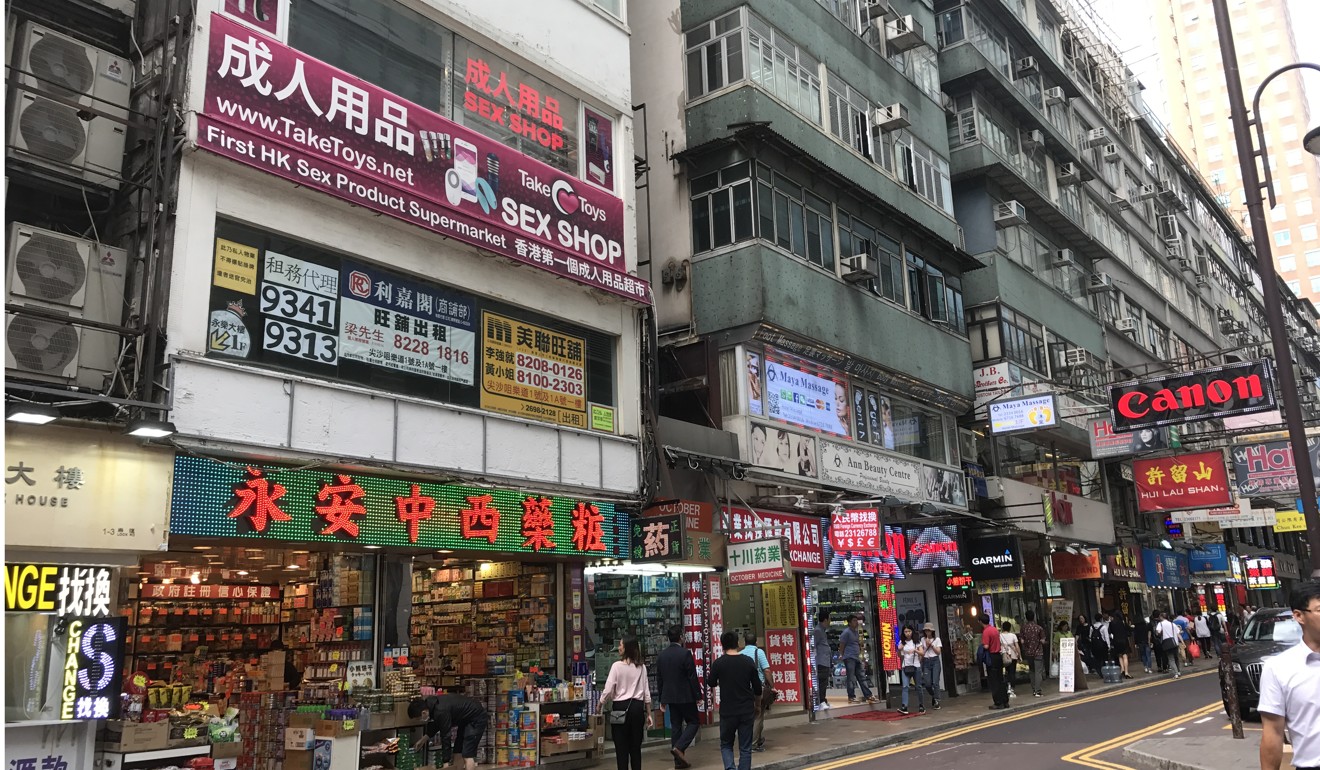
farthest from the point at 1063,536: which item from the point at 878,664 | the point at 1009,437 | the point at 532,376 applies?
the point at 532,376

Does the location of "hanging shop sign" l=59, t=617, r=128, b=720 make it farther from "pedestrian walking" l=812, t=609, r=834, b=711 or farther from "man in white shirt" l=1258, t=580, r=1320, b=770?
"pedestrian walking" l=812, t=609, r=834, b=711

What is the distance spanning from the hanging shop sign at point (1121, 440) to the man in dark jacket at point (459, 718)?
16831 millimetres

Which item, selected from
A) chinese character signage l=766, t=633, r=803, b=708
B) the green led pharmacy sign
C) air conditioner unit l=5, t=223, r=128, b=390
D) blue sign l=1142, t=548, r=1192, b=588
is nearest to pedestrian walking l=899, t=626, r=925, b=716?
chinese character signage l=766, t=633, r=803, b=708

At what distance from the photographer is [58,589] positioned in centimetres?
949

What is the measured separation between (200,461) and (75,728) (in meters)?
2.77

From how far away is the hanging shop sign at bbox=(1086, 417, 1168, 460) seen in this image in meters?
23.7

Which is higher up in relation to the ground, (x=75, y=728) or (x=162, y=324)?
(x=162, y=324)

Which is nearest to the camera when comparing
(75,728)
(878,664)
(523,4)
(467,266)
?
(75,728)

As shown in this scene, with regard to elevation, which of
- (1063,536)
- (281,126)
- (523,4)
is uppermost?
(523,4)

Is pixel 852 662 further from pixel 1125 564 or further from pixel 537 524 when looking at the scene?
pixel 1125 564

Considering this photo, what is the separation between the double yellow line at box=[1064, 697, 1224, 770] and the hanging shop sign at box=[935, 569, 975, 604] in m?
7.35

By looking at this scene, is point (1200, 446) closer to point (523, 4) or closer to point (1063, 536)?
point (1063, 536)

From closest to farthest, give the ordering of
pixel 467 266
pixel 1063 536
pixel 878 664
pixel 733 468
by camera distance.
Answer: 1. pixel 467 266
2. pixel 733 468
3. pixel 878 664
4. pixel 1063 536

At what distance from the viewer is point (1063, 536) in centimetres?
2908
